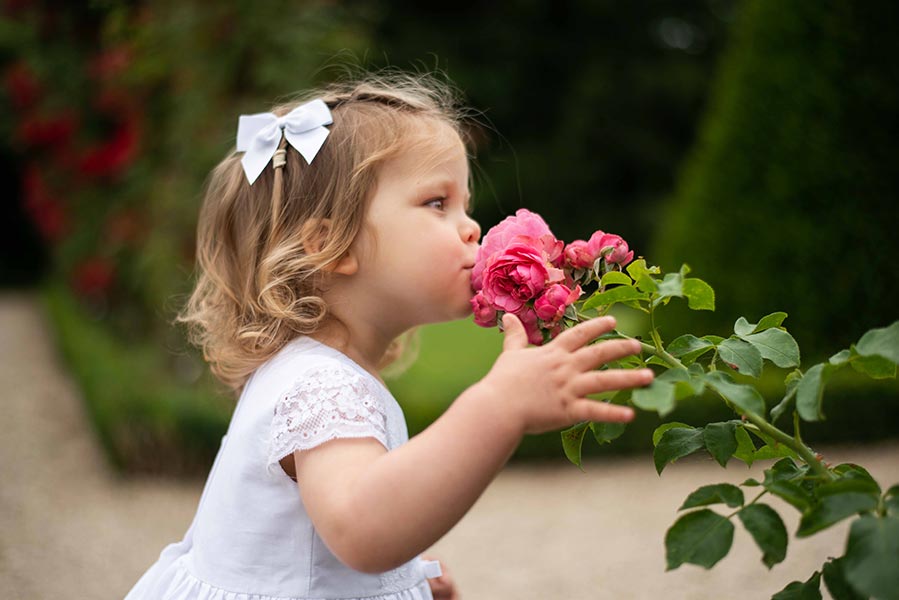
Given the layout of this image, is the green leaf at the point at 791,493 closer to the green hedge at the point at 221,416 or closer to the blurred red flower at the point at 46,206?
the green hedge at the point at 221,416

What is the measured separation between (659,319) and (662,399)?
4.52 meters

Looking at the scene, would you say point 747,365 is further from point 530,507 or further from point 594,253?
point 530,507

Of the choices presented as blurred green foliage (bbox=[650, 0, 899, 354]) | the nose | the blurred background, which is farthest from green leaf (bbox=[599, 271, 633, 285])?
blurred green foliage (bbox=[650, 0, 899, 354])

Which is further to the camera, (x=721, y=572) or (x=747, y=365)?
(x=721, y=572)

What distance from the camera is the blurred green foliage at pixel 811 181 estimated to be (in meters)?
4.84

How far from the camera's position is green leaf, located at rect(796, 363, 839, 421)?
1.17m

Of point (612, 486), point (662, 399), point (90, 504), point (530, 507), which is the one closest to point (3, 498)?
point (90, 504)

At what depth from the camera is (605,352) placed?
1.24 m

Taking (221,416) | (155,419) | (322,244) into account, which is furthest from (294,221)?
(155,419)

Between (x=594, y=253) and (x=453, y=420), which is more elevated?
(x=594, y=253)

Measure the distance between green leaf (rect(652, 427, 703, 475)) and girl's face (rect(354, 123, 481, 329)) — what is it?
0.48 metres

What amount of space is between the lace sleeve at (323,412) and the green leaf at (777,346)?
653 millimetres

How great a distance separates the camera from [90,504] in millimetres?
4777

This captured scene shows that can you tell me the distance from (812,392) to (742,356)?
0.57 ft
